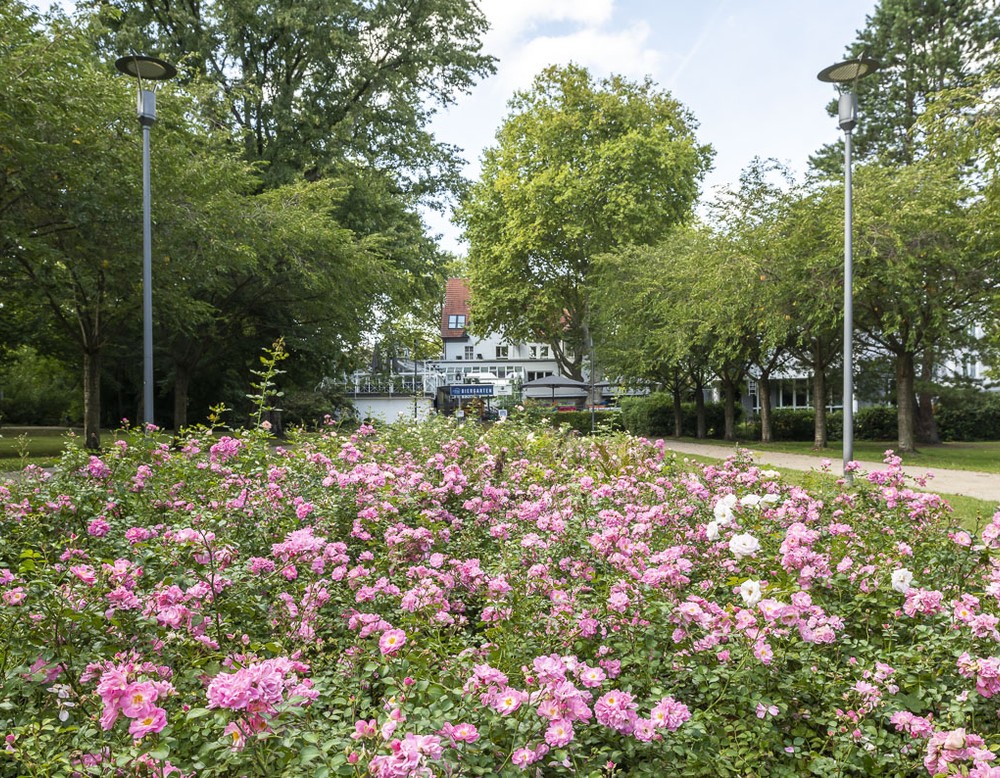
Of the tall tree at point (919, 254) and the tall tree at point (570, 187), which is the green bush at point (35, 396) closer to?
the tall tree at point (570, 187)

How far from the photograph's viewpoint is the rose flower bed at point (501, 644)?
68.3 inches

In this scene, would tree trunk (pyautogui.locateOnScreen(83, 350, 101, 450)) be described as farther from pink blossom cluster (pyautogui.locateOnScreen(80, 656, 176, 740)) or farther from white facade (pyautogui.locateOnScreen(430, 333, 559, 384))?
white facade (pyautogui.locateOnScreen(430, 333, 559, 384))

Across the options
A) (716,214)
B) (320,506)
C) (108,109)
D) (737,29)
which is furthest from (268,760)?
(716,214)

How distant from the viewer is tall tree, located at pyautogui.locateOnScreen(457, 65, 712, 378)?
97.3ft

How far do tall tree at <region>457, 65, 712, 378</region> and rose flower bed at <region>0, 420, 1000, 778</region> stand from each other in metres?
26.9

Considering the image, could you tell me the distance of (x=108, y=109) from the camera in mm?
11680

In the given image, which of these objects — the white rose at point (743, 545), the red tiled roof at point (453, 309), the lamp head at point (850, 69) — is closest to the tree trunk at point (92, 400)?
the white rose at point (743, 545)

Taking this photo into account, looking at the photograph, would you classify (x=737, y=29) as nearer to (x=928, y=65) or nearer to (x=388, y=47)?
(x=388, y=47)

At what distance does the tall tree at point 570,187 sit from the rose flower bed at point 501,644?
88.4ft

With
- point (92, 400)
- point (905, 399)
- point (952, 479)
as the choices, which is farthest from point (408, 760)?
point (905, 399)

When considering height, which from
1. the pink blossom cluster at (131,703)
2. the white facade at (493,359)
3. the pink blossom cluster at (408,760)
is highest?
the white facade at (493,359)

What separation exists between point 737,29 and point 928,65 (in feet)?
86.0

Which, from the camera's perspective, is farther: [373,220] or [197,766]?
→ [373,220]

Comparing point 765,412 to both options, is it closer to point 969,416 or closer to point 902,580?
point 969,416
